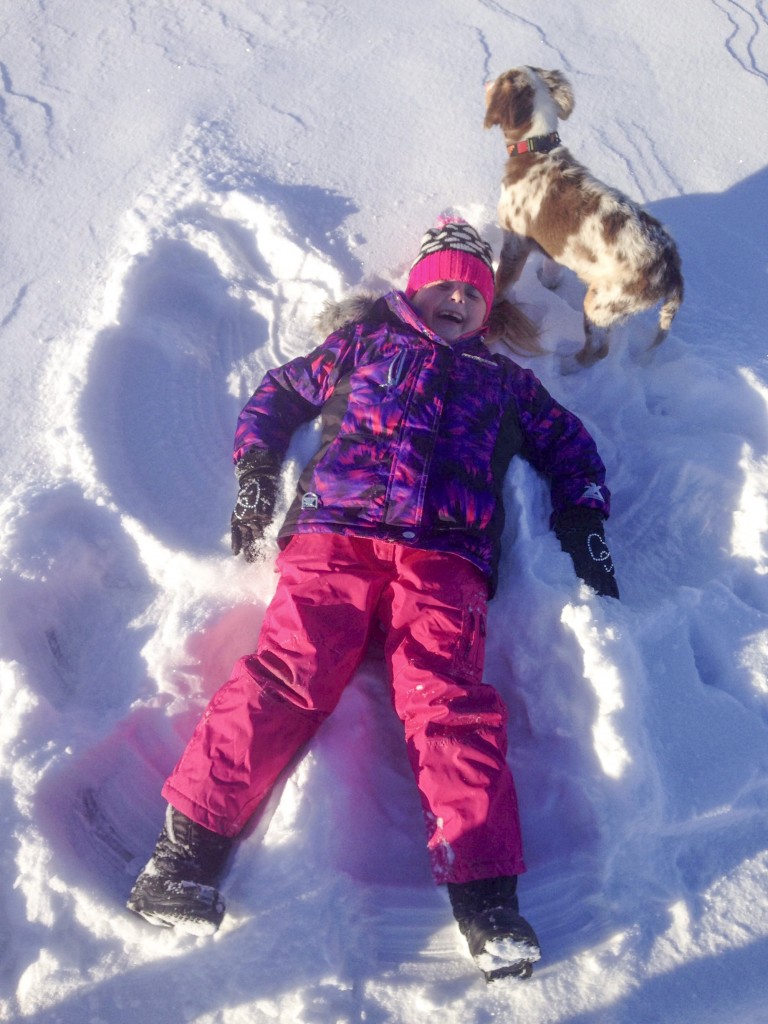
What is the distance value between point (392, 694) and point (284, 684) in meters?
0.34

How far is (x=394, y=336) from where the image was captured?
261 centimetres

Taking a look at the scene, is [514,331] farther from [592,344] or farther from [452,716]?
[452,716]

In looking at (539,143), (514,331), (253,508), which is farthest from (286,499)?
(539,143)

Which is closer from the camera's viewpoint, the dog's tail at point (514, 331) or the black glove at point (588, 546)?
the black glove at point (588, 546)

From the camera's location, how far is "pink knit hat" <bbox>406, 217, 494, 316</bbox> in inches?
109

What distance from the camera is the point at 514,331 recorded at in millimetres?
3031

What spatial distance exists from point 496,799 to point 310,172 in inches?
117

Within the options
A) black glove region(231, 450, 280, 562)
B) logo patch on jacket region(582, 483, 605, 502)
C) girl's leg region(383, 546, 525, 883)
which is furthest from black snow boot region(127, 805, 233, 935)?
logo patch on jacket region(582, 483, 605, 502)

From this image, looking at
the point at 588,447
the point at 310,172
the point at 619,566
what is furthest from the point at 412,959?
the point at 310,172

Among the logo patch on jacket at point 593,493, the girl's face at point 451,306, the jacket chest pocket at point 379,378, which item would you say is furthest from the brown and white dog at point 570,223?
the jacket chest pocket at point 379,378

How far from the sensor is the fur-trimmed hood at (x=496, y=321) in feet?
9.11

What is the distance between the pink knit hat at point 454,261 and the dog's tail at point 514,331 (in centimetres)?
14

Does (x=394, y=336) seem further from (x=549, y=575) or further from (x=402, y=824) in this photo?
(x=402, y=824)

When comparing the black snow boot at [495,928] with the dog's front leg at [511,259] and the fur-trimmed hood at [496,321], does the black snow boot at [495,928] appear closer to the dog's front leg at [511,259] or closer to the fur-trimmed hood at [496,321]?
the fur-trimmed hood at [496,321]
